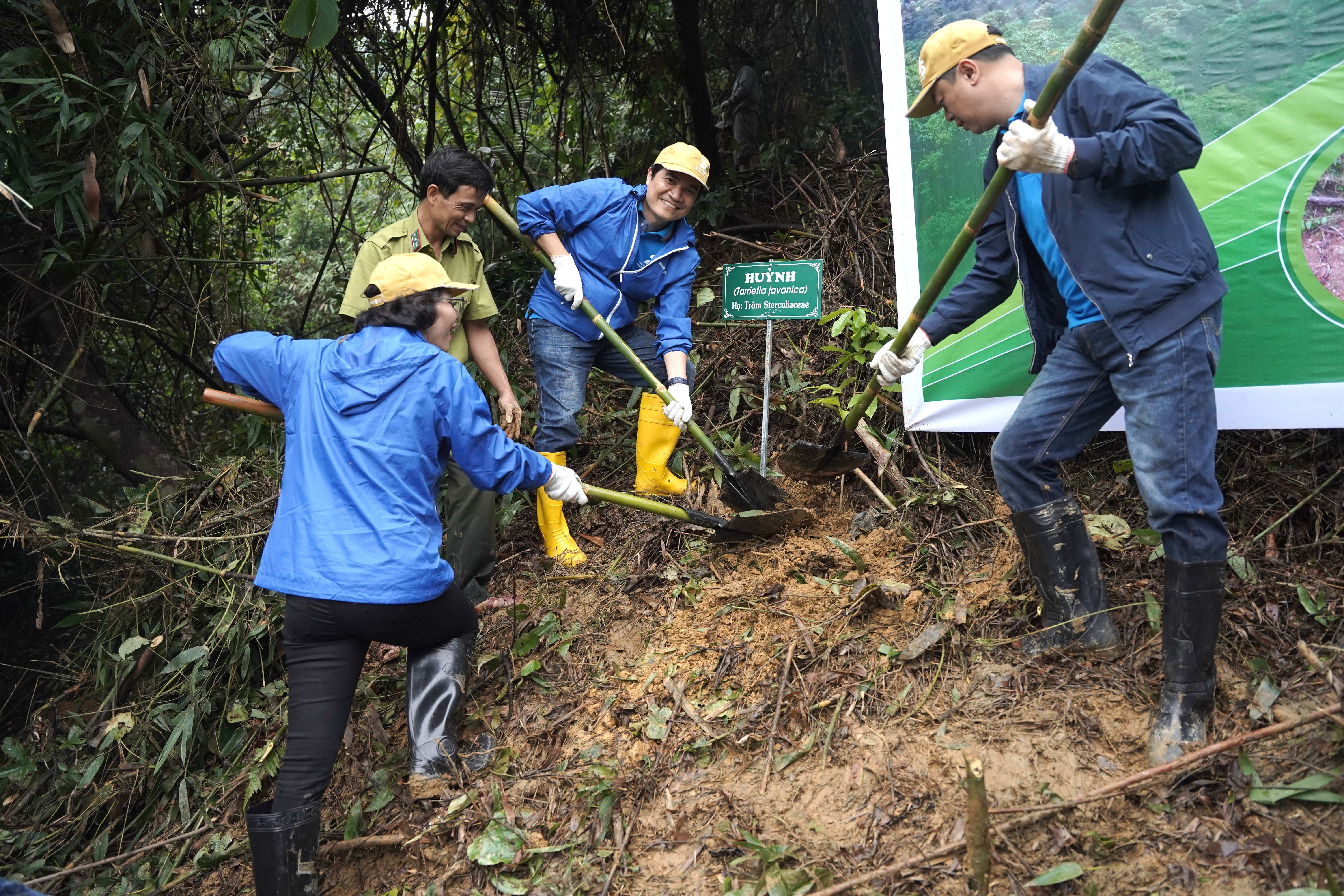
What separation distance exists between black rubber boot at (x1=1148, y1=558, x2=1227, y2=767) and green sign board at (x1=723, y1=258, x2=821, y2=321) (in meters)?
2.02

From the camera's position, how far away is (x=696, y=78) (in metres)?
→ 5.70

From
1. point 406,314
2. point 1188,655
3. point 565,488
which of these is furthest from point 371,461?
point 1188,655

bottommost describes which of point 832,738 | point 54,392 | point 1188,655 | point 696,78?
point 832,738

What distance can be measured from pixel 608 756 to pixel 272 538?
4.37 ft

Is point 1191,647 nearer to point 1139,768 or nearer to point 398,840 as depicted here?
point 1139,768

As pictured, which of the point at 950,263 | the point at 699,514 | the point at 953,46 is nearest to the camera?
the point at 953,46

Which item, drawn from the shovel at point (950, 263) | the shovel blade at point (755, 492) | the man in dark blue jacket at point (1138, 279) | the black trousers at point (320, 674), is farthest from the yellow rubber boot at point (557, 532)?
the man in dark blue jacket at point (1138, 279)

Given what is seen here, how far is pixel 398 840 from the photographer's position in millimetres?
3035

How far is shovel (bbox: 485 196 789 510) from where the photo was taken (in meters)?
4.01

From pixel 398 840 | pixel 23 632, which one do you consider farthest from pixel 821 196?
pixel 23 632

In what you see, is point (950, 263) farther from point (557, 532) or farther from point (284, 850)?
point (284, 850)

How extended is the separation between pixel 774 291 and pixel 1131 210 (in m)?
1.87

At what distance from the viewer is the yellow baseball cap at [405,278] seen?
2.99 meters

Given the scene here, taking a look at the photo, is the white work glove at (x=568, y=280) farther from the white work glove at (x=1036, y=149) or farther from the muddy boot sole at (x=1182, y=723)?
the muddy boot sole at (x=1182, y=723)
